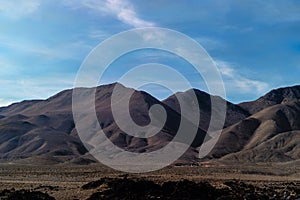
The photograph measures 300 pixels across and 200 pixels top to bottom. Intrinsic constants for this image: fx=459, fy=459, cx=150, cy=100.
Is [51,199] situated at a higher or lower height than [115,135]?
lower

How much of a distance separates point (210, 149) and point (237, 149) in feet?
36.0

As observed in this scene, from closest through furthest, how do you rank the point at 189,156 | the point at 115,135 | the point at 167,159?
the point at 167,159
the point at 189,156
the point at 115,135

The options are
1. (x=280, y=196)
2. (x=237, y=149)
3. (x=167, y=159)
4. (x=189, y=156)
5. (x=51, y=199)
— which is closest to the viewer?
(x=51, y=199)

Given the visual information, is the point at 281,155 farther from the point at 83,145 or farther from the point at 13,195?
the point at 13,195

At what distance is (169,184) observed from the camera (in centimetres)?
3994

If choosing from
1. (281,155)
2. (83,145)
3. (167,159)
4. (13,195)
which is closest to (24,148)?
(83,145)

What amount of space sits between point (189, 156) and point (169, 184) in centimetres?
13166

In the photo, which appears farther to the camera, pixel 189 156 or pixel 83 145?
pixel 83 145

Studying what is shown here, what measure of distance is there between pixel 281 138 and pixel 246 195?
142 metres

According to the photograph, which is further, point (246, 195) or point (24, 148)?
point (24, 148)

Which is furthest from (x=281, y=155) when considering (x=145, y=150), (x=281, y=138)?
(x=145, y=150)

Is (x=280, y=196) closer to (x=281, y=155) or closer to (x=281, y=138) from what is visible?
(x=281, y=155)

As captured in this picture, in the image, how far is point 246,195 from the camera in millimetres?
37156

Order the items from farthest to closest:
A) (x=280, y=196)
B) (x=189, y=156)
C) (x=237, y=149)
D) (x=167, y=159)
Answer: (x=237, y=149) → (x=189, y=156) → (x=167, y=159) → (x=280, y=196)
